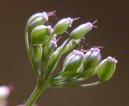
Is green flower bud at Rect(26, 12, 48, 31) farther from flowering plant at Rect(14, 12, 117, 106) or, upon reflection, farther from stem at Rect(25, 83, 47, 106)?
stem at Rect(25, 83, 47, 106)

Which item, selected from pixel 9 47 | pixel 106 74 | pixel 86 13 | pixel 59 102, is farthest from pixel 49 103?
pixel 106 74

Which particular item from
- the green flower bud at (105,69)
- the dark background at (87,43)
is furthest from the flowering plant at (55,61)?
the dark background at (87,43)

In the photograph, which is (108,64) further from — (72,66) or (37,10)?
(37,10)

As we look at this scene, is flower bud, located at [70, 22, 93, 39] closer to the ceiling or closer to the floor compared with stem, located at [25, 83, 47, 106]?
closer to the ceiling

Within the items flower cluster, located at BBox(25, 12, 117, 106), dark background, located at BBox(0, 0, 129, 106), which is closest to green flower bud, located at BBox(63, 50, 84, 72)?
flower cluster, located at BBox(25, 12, 117, 106)

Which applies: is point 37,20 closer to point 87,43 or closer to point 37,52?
point 37,52

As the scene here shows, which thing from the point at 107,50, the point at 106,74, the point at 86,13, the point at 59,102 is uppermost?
the point at 86,13
